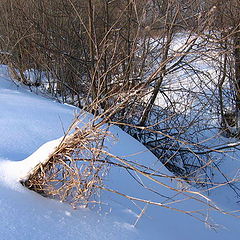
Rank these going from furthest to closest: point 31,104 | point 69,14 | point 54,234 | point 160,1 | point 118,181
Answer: point 69,14 < point 160,1 < point 31,104 < point 118,181 < point 54,234

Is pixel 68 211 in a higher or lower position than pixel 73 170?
lower

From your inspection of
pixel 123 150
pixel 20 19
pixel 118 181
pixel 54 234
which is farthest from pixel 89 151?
pixel 20 19

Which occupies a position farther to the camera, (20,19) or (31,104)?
(20,19)

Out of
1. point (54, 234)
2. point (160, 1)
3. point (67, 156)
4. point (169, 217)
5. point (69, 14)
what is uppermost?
point (160, 1)

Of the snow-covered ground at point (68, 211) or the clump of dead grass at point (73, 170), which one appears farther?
the clump of dead grass at point (73, 170)

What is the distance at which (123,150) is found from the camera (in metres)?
2.63

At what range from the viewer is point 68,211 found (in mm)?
1616

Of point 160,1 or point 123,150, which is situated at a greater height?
point 160,1

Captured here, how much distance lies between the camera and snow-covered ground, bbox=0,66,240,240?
4.71 ft

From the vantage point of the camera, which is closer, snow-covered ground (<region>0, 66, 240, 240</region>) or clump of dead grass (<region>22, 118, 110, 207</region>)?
snow-covered ground (<region>0, 66, 240, 240</region>)

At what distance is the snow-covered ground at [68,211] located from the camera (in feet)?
4.71

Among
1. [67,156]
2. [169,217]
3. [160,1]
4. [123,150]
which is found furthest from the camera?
[160,1]

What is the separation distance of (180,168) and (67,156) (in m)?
3.11

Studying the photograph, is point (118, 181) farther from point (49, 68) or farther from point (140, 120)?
point (49, 68)
